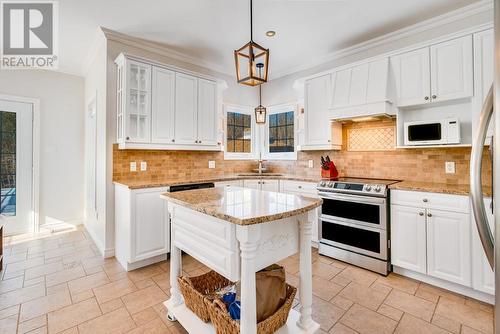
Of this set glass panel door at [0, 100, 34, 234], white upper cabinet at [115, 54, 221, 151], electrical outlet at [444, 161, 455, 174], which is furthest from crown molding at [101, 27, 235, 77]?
electrical outlet at [444, 161, 455, 174]

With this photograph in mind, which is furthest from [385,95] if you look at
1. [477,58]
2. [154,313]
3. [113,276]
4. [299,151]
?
[113,276]

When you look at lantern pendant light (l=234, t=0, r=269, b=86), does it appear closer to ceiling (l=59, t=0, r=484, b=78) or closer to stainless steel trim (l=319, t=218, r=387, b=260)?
ceiling (l=59, t=0, r=484, b=78)

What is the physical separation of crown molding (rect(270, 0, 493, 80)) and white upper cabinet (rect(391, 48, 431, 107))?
45 cm

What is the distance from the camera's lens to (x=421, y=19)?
2783 millimetres

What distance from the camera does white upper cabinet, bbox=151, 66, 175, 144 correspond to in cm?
315

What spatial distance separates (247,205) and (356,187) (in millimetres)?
1809

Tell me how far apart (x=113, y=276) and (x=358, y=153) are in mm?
3441

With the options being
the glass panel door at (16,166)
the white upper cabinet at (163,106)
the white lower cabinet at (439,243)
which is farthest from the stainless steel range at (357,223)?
the glass panel door at (16,166)

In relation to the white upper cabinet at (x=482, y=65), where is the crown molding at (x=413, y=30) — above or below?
above

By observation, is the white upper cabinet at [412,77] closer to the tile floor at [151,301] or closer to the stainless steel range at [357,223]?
the stainless steel range at [357,223]

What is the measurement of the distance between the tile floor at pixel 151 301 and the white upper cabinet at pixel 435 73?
6.51 ft

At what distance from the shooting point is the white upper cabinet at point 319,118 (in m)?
3.43

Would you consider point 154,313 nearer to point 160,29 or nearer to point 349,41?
point 160,29

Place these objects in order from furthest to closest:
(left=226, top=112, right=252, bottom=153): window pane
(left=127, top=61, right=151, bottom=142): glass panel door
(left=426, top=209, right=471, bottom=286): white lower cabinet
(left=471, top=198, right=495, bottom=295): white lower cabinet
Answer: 1. (left=226, top=112, right=252, bottom=153): window pane
2. (left=127, top=61, right=151, bottom=142): glass panel door
3. (left=426, top=209, right=471, bottom=286): white lower cabinet
4. (left=471, top=198, right=495, bottom=295): white lower cabinet
